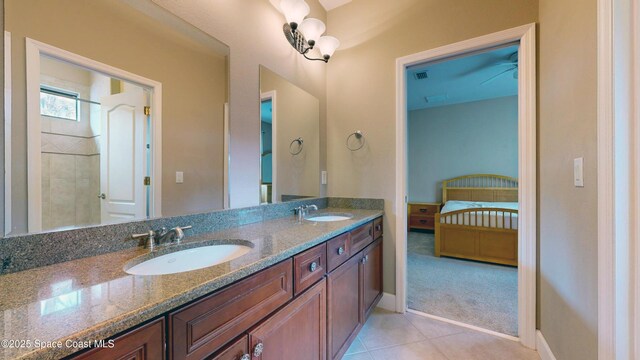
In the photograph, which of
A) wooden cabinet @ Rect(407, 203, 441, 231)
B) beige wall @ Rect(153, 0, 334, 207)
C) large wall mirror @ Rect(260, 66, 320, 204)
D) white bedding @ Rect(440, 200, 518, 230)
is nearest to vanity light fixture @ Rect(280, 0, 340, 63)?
beige wall @ Rect(153, 0, 334, 207)

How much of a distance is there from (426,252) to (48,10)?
4116 mm

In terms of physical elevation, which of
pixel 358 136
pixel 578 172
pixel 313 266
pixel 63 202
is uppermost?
pixel 358 136

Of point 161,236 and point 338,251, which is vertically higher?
point 161,236

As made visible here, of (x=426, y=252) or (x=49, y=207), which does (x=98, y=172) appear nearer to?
(x=49, y=207)

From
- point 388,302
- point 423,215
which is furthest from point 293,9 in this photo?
point 423,215

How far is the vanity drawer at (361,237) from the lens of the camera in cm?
158

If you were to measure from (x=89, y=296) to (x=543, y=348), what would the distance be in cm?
226

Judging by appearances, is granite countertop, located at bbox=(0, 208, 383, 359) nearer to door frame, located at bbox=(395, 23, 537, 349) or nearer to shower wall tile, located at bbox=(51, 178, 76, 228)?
shower wall tile, located at bbox=(51, 178, 76, 228)

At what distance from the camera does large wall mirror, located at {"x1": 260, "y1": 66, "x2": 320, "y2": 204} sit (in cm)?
172

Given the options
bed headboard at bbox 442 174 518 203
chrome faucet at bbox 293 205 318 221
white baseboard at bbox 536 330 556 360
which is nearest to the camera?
white baseboard at bbox 536 330 556 360

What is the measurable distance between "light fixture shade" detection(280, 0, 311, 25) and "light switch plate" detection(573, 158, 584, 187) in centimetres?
177

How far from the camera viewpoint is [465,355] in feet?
5.13

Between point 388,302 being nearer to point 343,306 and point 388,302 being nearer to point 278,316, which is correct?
point 343,306

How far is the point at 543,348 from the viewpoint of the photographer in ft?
4.98
